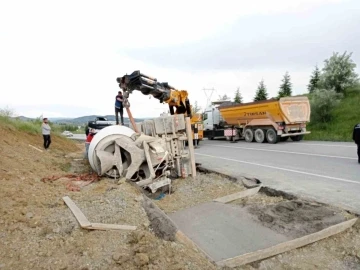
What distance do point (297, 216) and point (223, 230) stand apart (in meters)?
1.29

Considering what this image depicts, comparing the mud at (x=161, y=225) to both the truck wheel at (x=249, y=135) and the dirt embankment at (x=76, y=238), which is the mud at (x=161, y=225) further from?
the truck wheel at (x=249, y=135)

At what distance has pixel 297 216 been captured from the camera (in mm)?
5086

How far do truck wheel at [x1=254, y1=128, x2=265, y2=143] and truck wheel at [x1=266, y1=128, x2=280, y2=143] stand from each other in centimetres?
33

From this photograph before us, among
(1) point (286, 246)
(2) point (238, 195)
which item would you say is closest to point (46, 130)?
(2) point (238, 195)

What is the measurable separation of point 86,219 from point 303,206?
12.2 ft

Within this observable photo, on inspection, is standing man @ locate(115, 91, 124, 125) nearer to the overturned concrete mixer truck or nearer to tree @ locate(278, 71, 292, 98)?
the overturned concrete mixer truck

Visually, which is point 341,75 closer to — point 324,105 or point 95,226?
point 324,105

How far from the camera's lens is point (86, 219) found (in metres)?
4.36

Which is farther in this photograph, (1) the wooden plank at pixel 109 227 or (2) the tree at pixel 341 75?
(2) the tree at pixel 341 75

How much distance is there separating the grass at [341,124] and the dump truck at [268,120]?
66.9 inches

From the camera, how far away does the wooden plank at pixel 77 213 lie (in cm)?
414

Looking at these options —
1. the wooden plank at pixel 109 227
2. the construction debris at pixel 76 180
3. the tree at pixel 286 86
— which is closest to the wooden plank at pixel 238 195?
the wooden plank at pixel 109 227

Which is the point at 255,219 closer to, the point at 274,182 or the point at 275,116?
the point at 274,182

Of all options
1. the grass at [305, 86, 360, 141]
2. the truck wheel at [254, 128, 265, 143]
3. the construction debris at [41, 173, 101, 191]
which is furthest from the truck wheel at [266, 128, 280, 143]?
the construction debris at [41, 173, 101, 191]
